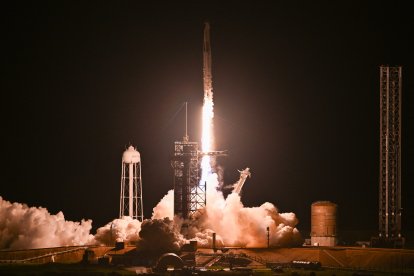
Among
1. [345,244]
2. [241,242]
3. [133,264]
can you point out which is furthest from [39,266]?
[345,244]

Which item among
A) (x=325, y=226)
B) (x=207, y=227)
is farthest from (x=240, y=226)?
(x=325, y=226)

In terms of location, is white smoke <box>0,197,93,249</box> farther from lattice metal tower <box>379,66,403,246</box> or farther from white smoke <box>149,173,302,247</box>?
lattice metal tower <box>379,66,403,246</box>

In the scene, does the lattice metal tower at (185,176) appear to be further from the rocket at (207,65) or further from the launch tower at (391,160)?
the launch tower at (391,160)

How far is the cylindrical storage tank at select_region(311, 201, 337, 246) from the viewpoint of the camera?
11825 cm

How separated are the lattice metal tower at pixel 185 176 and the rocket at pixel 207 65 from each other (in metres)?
7.39

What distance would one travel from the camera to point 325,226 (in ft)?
390

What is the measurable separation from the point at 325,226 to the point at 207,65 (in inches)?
863

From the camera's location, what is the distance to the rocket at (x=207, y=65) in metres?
120

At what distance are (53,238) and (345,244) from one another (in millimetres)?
32299

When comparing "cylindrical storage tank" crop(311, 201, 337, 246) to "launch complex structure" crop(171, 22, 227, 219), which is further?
"cylindrical storage tank" crop(311, 201, 337, 246)

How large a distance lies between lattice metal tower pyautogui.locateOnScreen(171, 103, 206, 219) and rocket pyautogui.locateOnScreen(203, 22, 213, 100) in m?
7.39

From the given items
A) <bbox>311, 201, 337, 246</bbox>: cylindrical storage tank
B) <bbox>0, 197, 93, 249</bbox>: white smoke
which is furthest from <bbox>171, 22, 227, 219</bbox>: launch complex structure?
<bbox>0, 197, 93, 249</bbox>: white smoke

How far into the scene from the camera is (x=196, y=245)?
110000mm

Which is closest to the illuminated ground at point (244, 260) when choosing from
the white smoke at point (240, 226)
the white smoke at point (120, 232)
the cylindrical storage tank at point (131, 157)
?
the white smoke at point (240, 226)
